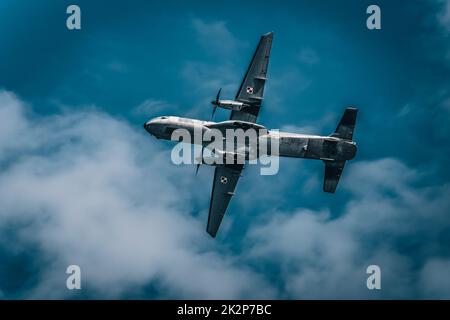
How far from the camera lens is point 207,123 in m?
86.4

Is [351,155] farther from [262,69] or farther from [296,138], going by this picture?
[262,69]

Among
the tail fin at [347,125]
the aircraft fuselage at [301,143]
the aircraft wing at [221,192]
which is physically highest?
the tail fin at [347,125]

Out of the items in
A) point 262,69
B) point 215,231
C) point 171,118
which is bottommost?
point 215,231

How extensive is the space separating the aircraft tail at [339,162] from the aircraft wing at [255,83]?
33.8 feet

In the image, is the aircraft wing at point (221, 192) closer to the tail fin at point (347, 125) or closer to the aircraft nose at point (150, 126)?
the aircraft nose at point (150, 126)

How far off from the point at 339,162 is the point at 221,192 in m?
15.6

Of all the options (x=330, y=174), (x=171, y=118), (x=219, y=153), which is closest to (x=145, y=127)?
(x=171, y=118)

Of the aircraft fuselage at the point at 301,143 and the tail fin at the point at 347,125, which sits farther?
the tail fin at the point at 347,125

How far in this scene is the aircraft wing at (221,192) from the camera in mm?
90312

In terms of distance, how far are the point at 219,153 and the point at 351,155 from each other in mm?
16247

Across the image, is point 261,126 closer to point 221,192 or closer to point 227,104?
point 227,104

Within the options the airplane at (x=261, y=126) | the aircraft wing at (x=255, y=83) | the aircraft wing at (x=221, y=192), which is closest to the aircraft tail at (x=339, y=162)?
the airplane at (x=261, y=126)

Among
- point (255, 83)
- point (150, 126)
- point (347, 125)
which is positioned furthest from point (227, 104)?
point (347, 125)

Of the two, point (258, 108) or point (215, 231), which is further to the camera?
point (215, 231)
